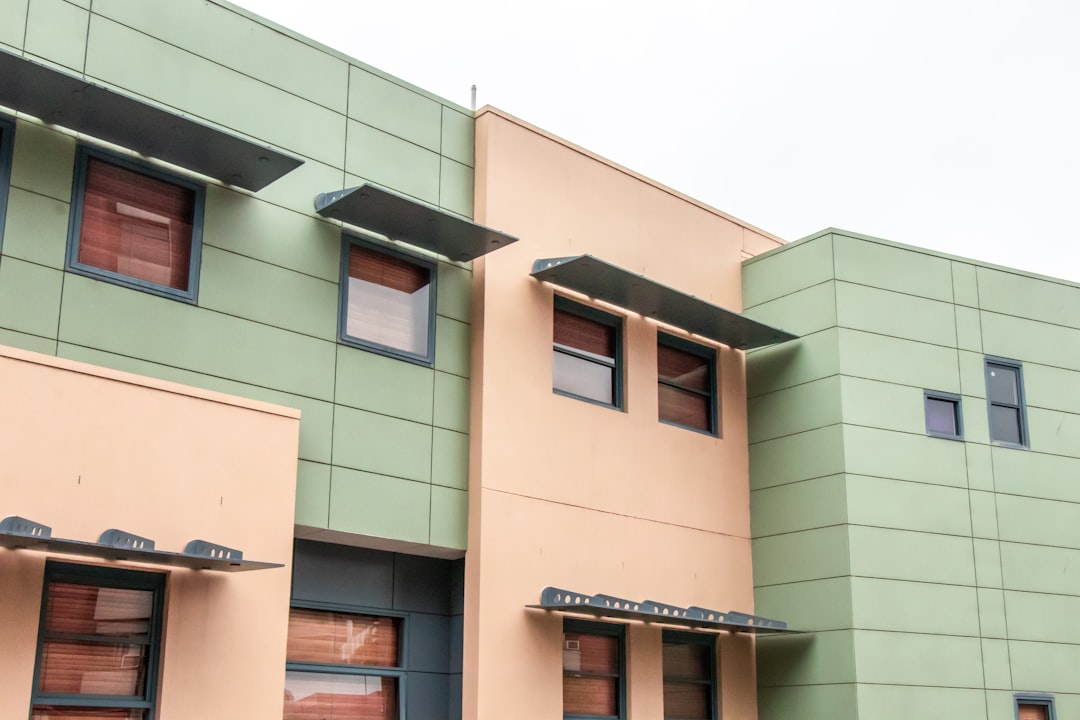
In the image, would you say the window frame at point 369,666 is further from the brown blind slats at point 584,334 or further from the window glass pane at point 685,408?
the window glass pane at point 685,408

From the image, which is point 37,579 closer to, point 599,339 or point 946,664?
point 599,339

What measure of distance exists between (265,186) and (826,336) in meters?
7.35

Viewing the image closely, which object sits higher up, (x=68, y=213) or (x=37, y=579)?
(x=68, y=213)

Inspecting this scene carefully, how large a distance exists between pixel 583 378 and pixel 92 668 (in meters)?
6.44

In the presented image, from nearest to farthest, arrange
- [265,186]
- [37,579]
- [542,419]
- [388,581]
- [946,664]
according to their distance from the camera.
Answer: [37,579] < [265,186] < [388,581] < [542,419] < [946,664]

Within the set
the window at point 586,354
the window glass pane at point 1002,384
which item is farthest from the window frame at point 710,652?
the window glass pane at point 1002,384

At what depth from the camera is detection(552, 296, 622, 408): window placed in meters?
14.1

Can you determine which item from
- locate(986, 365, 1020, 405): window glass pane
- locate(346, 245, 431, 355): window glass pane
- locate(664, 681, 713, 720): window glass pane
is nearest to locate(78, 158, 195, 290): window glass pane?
locate(346, 245, 431, 355): window glass pane

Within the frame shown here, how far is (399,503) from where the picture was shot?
12.1 m

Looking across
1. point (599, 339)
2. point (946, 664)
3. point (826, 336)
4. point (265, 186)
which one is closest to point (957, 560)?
point (946, 664)

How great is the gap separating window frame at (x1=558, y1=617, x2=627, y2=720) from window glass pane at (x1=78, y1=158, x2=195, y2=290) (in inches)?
214

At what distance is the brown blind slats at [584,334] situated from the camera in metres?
14.2

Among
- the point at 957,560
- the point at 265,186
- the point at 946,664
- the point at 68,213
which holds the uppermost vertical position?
the point at 265,186

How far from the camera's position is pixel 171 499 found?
10.2m
